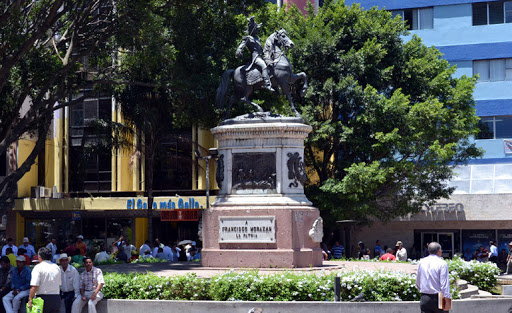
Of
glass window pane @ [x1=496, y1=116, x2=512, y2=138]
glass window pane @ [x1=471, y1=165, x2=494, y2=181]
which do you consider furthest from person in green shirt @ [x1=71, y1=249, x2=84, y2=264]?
glass window pane @ [x1=496, y1=116, x2=512, y2=138]

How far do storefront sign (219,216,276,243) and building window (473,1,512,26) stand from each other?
26191mm

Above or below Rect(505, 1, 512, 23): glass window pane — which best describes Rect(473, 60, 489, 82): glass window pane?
below

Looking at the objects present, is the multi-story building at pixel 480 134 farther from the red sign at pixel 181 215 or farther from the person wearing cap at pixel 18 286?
the person wearing cap at pixel 18 286

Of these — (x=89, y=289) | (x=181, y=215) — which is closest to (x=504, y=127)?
(x=181, y=215)

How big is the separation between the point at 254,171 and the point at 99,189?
25790 millimetres

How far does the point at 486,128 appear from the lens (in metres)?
38.7

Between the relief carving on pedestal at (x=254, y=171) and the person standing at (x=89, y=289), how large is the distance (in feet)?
16.8

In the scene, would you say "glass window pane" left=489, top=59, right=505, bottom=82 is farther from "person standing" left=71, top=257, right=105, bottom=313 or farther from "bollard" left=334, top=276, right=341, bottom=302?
"person standing" left=71, top=257, right=105, bottom=313

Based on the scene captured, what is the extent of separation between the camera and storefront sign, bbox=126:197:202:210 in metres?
39.0

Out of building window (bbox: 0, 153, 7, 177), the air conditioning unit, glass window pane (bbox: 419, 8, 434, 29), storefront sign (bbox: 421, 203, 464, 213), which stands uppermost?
glass window pane (bbox: 419, 8, 434, 29)

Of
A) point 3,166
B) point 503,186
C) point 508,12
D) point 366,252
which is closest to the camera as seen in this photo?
point 366,252

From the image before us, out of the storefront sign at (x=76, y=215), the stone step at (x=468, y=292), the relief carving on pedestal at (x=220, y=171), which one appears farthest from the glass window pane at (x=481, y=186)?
the relief carving on pedestal at (x=220, y=171)

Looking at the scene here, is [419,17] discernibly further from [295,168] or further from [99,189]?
[295,168]

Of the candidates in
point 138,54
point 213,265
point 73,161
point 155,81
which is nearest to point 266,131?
point 213,265
